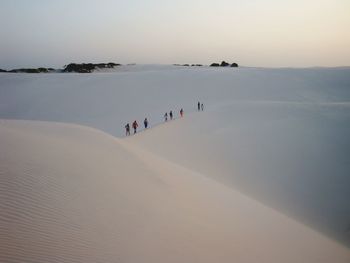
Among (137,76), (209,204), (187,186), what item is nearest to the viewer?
(209,204)

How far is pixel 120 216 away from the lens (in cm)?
621

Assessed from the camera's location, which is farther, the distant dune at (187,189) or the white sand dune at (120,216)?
the distant dune at (187,189)

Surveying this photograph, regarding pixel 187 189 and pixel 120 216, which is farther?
pixel 187 189

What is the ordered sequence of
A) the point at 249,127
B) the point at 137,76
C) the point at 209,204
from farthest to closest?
the point at 137,76
the point at 249,127
the point at 209,204

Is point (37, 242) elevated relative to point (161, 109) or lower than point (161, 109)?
elevated

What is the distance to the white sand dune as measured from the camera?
16.1 feet

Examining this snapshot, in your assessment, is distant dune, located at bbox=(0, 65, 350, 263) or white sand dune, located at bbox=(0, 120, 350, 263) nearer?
white sand dune, located at bbox=(0, 120, 350, 263)

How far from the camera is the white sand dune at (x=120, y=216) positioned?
492cm

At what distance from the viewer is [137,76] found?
150 feet

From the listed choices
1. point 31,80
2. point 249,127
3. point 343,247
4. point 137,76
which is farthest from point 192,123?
point 31,80

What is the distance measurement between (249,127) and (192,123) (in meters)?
Result: 3.42

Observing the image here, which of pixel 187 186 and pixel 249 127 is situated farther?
pixel 249 127

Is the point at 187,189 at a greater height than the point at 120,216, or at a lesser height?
lesser

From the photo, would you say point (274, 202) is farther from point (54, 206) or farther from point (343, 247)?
point (54, 206)
